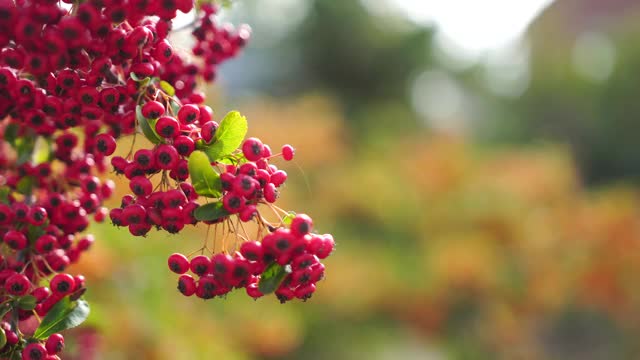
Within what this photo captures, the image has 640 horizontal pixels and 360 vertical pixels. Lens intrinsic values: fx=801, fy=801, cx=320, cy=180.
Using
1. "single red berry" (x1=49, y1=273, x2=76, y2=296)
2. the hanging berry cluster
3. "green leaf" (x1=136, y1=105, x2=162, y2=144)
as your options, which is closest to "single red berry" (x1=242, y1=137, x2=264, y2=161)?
the hanging berry cluster

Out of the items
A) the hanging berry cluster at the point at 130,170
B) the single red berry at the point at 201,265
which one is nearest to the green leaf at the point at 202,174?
the hanging berry cluster at the point at 130,170

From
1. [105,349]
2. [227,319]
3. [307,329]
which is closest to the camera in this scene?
[105,349]

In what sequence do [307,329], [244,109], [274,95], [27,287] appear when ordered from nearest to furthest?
[27,287]
[307,329]
[244,109]
[274,95]

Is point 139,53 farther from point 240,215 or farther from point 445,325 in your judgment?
point 445,325

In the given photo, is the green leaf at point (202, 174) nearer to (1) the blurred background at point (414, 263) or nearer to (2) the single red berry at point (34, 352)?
(2) the single red berry at point (34, 352)

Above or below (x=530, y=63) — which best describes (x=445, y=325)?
below

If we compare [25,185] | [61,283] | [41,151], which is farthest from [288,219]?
[41,151]

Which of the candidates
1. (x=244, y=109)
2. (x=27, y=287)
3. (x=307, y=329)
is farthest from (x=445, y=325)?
(x=27, y=287)

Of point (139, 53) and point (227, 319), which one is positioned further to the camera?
point (227, 319)
